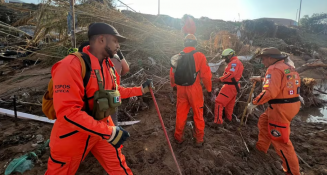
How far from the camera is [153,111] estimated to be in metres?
5.15

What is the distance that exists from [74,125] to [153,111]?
361 cm

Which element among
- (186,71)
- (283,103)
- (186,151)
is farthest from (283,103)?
(186,151)

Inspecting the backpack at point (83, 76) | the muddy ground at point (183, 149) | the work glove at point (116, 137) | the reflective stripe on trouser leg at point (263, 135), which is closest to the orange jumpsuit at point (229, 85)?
the muddy ground at point (183, 149)

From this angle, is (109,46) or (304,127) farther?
(304,127)

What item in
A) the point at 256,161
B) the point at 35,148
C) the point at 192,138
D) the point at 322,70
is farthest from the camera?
the point at 322,70

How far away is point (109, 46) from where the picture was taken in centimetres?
192

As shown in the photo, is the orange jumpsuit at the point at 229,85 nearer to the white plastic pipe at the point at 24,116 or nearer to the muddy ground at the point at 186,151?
the muddy ground at the point at 186,151

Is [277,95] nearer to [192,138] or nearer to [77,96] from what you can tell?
[192,138]

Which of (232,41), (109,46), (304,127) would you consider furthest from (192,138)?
(232,41)

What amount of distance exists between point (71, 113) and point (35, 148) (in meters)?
2.61

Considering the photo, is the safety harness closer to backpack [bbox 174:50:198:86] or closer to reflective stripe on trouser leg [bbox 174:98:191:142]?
backpack [bbox 174:50:198:86]

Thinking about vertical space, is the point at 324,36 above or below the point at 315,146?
above

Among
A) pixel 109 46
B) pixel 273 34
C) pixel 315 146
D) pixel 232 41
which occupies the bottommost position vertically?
pixel 315 146

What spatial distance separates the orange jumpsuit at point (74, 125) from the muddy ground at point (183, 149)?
1.15 m
